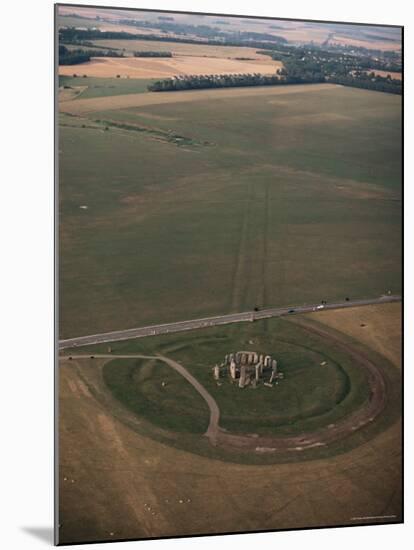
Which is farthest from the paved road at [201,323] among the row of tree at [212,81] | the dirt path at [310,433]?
the row of tree at [212,81]

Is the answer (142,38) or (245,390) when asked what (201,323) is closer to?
(245,390)

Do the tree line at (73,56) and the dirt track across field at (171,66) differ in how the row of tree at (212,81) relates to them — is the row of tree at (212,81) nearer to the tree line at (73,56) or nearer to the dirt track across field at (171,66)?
the dirt track across field at (171,66)

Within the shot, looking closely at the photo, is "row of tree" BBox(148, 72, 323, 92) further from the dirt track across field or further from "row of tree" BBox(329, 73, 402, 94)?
"row of tree" BBox(329, 73, 402, 94)

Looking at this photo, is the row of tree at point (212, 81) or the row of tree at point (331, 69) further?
the row of tree at point (331, 69)

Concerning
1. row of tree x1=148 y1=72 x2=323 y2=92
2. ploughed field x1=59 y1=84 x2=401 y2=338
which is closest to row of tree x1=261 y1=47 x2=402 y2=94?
ploughed field x1=59 y1=84 x2=401 y2=338

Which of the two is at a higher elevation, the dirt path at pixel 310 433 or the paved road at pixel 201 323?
the paved road at pixel 201 323

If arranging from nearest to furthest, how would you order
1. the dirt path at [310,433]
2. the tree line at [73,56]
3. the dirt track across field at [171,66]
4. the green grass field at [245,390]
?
the tree line at [73,56] < the green grass field at [245,390] < the dirt path at [310,433] < the dirt track across field at [171,66]
